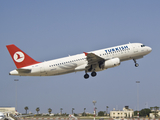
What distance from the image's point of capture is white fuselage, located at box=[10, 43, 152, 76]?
68.2 m

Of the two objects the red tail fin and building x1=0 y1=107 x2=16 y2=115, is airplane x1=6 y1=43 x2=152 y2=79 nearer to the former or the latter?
the red tail fin

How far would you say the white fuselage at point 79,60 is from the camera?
224 feet

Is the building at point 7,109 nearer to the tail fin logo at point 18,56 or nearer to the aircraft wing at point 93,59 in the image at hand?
the tail fin logo at point 18,56

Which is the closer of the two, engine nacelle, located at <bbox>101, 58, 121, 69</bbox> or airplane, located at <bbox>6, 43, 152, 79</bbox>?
airplane, located at <bbox>6, 43, 152, 79</bbox>

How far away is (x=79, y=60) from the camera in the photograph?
70500 mm

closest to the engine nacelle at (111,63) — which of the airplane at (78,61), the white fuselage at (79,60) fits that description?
the airplane at (78,61)

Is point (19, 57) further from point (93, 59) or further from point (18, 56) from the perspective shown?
point (93, 59)

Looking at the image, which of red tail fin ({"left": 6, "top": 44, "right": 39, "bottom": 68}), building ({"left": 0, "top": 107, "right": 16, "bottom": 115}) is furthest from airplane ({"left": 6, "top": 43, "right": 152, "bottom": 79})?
building ({"left": 0, "top": 107, "right": 16, "bottom": 115})

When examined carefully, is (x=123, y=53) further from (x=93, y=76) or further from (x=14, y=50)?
(x=14, y=50)

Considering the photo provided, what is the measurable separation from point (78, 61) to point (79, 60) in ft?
1.15

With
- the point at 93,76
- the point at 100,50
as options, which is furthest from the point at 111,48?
the point at 93,76

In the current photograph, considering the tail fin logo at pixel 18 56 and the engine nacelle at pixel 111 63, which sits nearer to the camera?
the tail fin logo at pixel 18 56

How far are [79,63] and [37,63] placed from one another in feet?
31.7

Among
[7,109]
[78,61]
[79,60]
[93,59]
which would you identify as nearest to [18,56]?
[78,61]
